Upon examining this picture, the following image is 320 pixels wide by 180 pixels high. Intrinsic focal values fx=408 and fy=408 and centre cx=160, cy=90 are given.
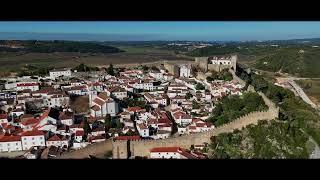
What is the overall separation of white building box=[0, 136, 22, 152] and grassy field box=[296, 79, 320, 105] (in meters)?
6.96

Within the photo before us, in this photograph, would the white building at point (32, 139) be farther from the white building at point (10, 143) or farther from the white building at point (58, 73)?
the white building at point (58, 73)

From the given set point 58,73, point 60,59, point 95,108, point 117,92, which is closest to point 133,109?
point 95,108

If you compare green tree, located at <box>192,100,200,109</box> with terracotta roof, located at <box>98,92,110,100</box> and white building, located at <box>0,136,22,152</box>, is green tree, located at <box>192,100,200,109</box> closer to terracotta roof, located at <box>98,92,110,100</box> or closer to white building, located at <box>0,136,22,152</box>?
terracotta roof, located at <box>98,92,110,100</box>

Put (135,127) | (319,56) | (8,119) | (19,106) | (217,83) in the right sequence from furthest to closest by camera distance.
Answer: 1. (319,56)
2. (217,83)
3. (19,106)
4. (8,119)
5. (135,127)

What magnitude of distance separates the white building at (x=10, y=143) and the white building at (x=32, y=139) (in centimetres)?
8

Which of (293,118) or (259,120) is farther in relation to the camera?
(293,118)

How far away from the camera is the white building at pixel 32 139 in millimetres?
7062

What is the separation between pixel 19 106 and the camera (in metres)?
9.54

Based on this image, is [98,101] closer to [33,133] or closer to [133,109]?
[133,109]

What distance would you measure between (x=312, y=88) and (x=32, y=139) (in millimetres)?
8768
